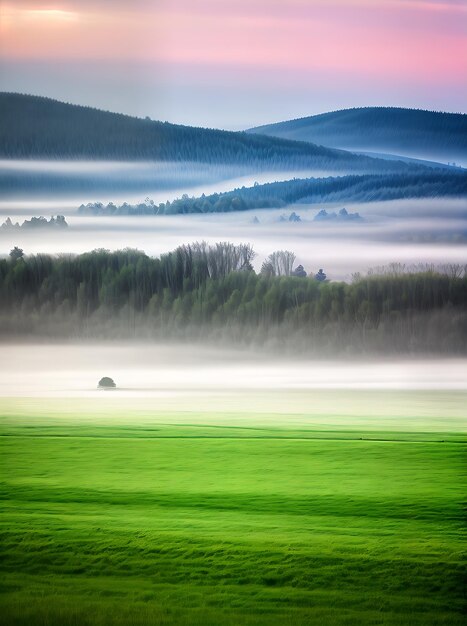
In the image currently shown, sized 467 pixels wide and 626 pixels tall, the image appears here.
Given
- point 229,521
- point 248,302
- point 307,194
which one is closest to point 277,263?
point 248,302

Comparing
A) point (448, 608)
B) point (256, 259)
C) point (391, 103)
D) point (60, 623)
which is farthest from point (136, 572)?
point (391, 103)

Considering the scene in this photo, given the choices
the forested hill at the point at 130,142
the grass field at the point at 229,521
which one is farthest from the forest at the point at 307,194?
the grass field at the point at 229,521

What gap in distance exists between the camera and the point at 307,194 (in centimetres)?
657

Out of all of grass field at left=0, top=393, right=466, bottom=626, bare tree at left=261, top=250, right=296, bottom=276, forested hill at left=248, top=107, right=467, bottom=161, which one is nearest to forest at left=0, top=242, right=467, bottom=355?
bare tree at left=261, top=250, right=296, bottom=276

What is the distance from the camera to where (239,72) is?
6543 millimetres

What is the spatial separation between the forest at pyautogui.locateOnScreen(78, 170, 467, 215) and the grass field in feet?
3.90

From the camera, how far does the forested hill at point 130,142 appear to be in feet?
21.0

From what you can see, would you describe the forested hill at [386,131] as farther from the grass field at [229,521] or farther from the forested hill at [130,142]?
the grass field at [229,521]

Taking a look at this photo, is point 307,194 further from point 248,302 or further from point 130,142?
point 130,142

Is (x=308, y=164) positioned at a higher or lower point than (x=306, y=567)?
higher

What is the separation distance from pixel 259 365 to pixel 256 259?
1.94 ft

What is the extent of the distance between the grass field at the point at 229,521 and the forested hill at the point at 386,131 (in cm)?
161

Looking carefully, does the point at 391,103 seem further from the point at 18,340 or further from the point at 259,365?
the point at 18,340

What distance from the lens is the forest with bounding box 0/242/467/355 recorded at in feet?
20.8
